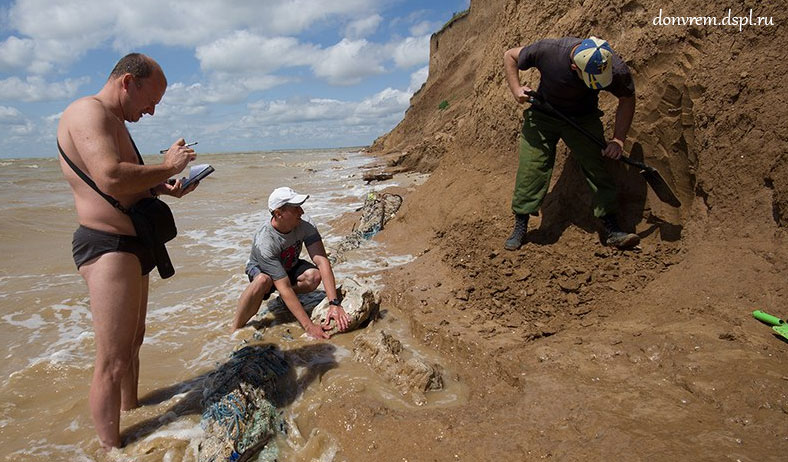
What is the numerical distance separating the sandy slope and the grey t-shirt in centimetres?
96

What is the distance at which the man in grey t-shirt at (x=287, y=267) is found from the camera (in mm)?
3410

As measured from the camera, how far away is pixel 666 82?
376 cm

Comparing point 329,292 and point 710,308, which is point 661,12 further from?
point 329,292

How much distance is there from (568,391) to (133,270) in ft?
7.37

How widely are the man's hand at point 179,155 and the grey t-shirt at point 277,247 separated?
129 cm

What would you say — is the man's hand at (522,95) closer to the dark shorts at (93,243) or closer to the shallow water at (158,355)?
the shallow water at (158,355)

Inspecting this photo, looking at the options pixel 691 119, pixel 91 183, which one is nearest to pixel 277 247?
pixel 91 183

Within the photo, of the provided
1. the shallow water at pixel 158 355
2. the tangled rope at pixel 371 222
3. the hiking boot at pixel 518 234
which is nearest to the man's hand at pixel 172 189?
the shallow water at pixel 158 355

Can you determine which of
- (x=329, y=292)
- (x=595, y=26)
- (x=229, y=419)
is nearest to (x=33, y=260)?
(x=329, y=292)

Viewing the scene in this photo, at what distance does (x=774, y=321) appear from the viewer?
8.25ft

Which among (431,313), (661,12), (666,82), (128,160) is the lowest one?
(431,313)

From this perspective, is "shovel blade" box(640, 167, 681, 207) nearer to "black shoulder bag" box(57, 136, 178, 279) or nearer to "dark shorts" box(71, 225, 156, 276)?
"black shoulder bag" box(57, 136, 178, 279)

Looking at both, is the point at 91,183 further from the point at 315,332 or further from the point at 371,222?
the point at 371,222

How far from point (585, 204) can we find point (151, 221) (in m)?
3.49
